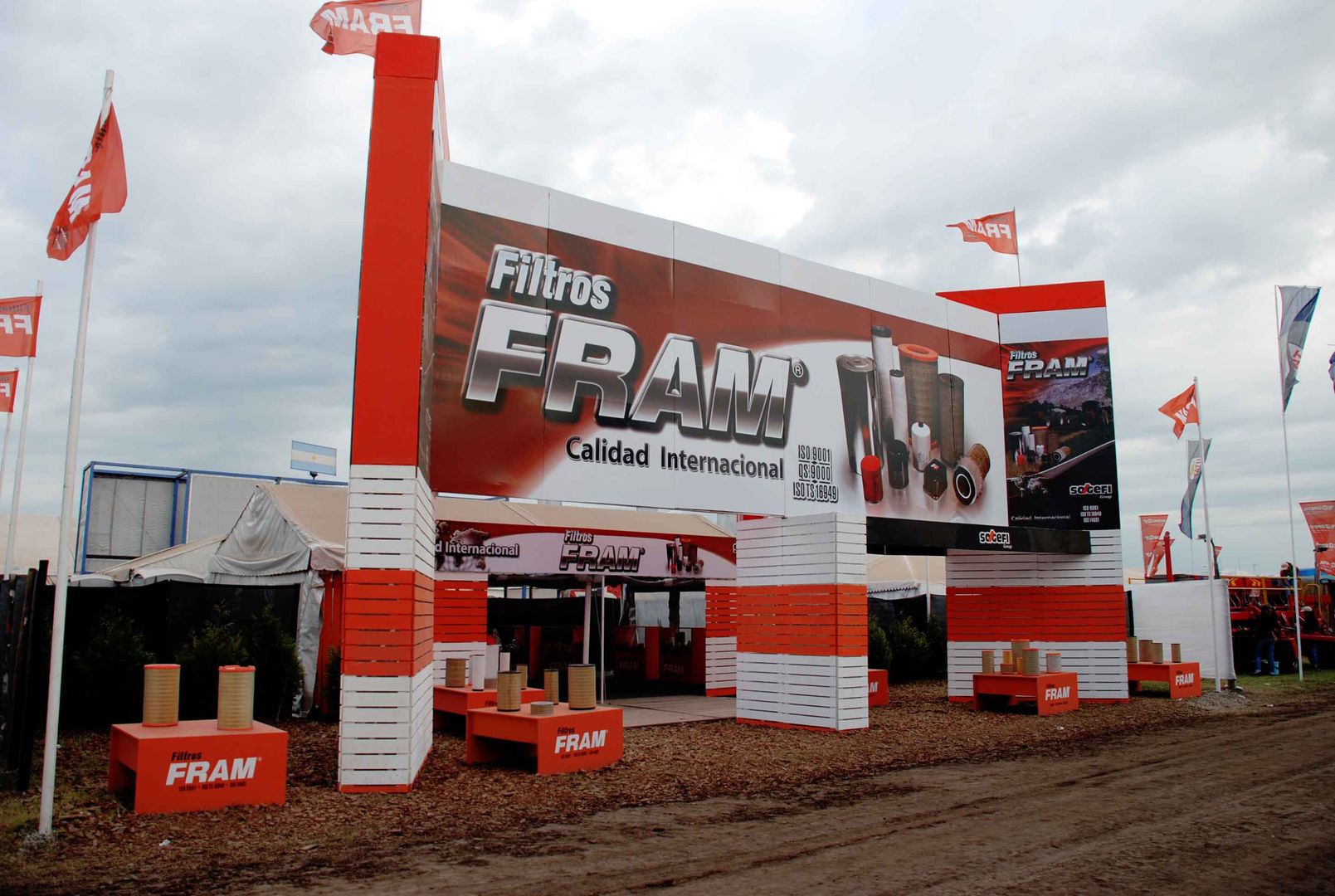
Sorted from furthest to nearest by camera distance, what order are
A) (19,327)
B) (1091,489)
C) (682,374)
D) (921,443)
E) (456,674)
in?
(1091,489) < (921,443) < (19,327) < (456,674) < (682,374)

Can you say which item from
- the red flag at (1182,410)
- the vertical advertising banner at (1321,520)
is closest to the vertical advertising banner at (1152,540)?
the vertical advertising banner at (1321,520)

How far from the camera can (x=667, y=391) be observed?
1345 cm

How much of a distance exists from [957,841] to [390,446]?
5928mm

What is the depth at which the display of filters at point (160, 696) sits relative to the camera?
8.76 metres

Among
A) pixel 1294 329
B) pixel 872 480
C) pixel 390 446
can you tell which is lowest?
pixel 390 446

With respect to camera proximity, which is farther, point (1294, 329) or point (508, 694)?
point (1294, 329)

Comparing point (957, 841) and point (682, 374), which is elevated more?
point (682, 374)

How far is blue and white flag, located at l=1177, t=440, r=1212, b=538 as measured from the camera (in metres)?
22.3

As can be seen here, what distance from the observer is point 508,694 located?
10.6m

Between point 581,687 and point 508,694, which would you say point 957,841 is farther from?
point 508,694

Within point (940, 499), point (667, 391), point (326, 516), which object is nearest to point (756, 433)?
point (667, 391)

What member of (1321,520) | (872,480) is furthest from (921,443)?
(1321,520)

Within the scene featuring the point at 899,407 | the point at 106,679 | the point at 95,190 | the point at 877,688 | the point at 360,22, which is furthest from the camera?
the point at 877,688

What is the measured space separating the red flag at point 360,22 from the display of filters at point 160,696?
704 centimetres
